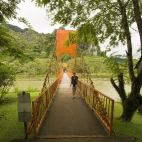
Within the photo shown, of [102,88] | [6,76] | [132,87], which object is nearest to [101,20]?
[132,87]

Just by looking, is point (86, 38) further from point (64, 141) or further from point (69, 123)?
point (64, 141)

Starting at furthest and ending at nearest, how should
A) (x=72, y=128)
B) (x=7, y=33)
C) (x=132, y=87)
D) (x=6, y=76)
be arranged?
(x=6, y=76)
(x=132, y=87)
(x=7, y=33)
(x=72, y=128)

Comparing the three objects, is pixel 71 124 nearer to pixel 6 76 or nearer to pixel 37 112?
pixel 37 112

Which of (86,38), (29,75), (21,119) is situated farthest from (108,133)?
(29,75)

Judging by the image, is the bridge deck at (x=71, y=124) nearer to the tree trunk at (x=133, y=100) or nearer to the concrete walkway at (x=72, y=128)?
the concrete walkway at (x=72, y=128)

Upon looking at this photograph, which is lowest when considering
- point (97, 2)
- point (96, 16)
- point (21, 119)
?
point (21, 119)

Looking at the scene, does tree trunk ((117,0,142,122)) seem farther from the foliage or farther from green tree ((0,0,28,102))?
the foliage

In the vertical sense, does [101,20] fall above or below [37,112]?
above

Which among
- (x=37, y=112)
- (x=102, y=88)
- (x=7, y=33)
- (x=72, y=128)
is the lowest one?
(x=102, y=88)

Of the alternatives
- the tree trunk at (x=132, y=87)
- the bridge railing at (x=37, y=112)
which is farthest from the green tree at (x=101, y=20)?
the bridge railing at (x=37, y=112)

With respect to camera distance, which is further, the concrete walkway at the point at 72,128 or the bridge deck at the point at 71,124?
the bridge deck at the point at 71,124

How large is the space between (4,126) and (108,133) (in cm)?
267

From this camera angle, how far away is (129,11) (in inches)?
172

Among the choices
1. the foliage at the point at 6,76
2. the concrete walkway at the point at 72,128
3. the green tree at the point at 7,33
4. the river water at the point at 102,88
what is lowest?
the river water at the point at 102,88
